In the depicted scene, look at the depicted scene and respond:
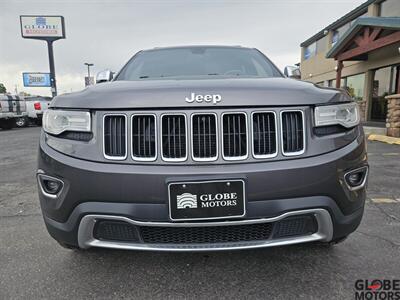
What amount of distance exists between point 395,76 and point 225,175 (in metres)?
14.7

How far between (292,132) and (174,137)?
25.9 inches

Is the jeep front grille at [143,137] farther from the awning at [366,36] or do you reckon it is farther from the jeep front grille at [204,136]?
the awning at [366,36]

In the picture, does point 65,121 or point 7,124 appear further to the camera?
A: point 7,124

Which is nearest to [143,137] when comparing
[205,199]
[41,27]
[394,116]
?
[205,199]

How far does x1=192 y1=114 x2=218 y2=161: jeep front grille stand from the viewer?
1.66 meters

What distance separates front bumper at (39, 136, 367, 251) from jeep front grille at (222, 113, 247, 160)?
0.25 feet

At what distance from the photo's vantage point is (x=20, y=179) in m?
4.92

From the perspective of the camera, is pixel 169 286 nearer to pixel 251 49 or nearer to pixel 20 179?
pixel 251 49

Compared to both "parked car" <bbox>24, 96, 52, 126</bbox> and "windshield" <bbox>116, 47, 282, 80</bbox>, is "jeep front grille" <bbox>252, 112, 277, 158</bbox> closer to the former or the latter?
"windshield" <bbox>116, 47, 282, 80</bbox>

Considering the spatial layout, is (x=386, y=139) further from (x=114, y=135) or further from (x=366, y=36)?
(x=114, y=135)

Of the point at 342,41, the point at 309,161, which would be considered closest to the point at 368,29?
the point at 342,41

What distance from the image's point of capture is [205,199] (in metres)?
1.59

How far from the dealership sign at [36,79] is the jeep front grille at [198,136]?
38.0m


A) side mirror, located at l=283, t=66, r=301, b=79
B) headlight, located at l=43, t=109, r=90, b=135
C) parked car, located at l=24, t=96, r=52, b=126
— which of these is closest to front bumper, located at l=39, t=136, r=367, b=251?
headlight, located at l=43, t=109, r=90, b=135
